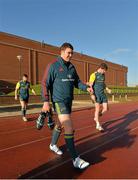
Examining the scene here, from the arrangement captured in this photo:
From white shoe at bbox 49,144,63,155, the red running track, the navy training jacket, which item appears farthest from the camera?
white shoe at bbox 49,144,63,155

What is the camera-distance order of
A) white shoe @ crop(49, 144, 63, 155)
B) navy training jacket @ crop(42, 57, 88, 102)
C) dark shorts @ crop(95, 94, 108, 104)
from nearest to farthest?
navy training jacket @ crop(42, 57, 88, 102) < white shoe @ crop(49, 144, 63, 155) < dark shorts @ crop(95, 94, 108, 104)

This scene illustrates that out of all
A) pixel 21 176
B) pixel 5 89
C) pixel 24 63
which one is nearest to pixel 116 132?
pixel 21 176

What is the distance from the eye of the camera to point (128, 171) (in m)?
5.48

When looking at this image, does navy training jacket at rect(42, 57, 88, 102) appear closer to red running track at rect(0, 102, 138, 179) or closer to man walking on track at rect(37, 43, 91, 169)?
man walking on track at rect(37, 43, 91, 169)

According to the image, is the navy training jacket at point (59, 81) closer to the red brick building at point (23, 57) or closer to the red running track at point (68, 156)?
the red running track at point (68, 156)

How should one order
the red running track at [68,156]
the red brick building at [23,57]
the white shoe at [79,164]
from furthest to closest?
the red brick building at [23,57]
the white shoe at [79,164]
the red running track at [68,156]

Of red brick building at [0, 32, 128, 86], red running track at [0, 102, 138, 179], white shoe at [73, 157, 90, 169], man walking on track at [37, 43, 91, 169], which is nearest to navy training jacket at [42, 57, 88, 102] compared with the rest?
man walking on track at [37, 43, 91, 169]

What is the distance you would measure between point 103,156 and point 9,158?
6.11 ft

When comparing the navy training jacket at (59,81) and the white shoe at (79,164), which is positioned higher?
the navy training jacket at (59,81)

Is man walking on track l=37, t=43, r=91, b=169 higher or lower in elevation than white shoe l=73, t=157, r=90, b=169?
higher

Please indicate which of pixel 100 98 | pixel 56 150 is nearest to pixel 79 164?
pixel 56 150

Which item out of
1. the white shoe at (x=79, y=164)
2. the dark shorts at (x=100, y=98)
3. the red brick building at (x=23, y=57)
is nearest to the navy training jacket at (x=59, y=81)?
the white shoe at (x=79, y=164)

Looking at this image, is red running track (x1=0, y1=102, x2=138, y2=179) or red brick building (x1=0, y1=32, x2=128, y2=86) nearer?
red running track (x1=0, y1=102, x2=138, y2=179)

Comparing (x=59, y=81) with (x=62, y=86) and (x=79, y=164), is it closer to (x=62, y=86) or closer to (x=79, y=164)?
(x=62, y=86)
